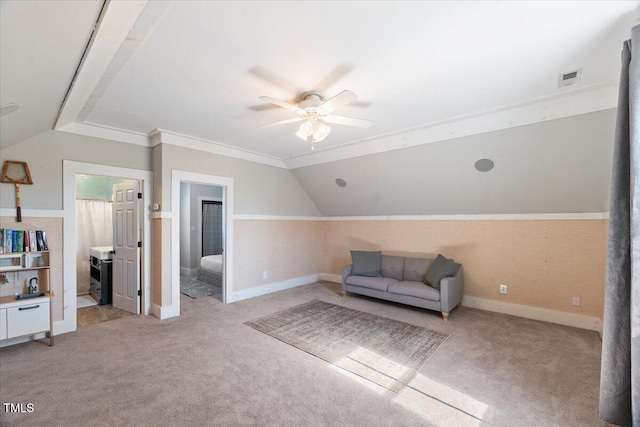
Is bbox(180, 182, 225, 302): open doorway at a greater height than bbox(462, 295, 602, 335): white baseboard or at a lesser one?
greater

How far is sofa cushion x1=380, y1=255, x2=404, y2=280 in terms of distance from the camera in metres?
4.93

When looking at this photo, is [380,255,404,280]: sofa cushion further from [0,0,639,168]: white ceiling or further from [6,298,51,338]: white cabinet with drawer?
[6,298,51,338]: white cabinet with drawer

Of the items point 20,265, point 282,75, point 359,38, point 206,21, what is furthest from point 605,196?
point 20,265

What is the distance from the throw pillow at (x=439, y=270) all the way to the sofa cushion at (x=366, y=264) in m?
0.91

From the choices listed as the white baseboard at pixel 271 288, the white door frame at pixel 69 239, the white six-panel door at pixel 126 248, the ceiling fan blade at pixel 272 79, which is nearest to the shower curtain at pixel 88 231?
the white six-panel door at pixel 126 248

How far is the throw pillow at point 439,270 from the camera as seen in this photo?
4.14 meters

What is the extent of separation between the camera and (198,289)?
18.3 feet

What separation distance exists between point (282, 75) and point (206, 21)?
2.43 feet

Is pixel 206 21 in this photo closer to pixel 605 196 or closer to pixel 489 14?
pixel 489 14

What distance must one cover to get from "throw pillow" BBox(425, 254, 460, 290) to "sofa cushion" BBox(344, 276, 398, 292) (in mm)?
585

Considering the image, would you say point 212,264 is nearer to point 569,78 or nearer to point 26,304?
point 26,304

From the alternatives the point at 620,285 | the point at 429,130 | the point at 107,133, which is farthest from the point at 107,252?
the point at 620,285

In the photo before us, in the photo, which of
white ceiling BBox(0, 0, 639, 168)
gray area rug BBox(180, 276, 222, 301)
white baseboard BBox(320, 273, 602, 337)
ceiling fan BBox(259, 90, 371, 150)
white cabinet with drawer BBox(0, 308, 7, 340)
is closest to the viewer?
white ceiling BBox(0, 0, 639, 168)

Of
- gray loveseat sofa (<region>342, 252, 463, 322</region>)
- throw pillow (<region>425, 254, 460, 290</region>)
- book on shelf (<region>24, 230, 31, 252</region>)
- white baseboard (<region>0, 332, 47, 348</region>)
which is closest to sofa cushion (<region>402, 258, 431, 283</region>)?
gray loveseat sofa (<region>342, 252, 463, 322</region>)
